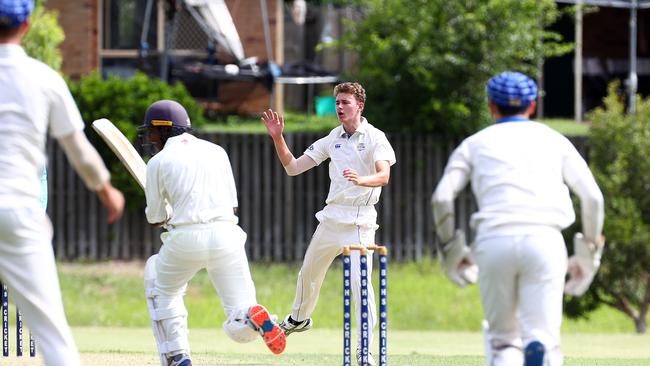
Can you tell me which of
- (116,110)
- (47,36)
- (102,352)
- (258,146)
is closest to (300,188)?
(258,146)

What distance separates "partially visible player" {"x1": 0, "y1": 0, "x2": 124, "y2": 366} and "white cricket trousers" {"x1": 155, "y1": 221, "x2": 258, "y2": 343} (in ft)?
5.95

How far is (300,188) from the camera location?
2162 cm

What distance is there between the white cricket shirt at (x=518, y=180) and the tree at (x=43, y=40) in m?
16.6

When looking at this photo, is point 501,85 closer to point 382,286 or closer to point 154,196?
point 382,286

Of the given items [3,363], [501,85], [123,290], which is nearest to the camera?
[501,85]

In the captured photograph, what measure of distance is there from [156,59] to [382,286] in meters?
16.5

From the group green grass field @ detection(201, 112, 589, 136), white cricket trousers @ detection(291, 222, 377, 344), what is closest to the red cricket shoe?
white cricket trousers @ detection(291, 222, 377, 344)

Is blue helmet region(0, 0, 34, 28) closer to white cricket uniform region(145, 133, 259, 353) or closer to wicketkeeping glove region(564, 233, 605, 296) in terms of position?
white cricket uniform region(145, 133, 259, 353)

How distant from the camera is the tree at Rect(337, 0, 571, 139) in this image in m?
20.9

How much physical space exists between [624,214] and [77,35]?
431 inches

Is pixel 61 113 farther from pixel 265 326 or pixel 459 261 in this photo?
pixel 265 326

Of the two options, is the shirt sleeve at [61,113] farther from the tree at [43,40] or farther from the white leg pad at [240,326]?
the tree at [43,40]

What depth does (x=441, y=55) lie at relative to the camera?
2103cm

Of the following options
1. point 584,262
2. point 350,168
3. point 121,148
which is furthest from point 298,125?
point 584,262
